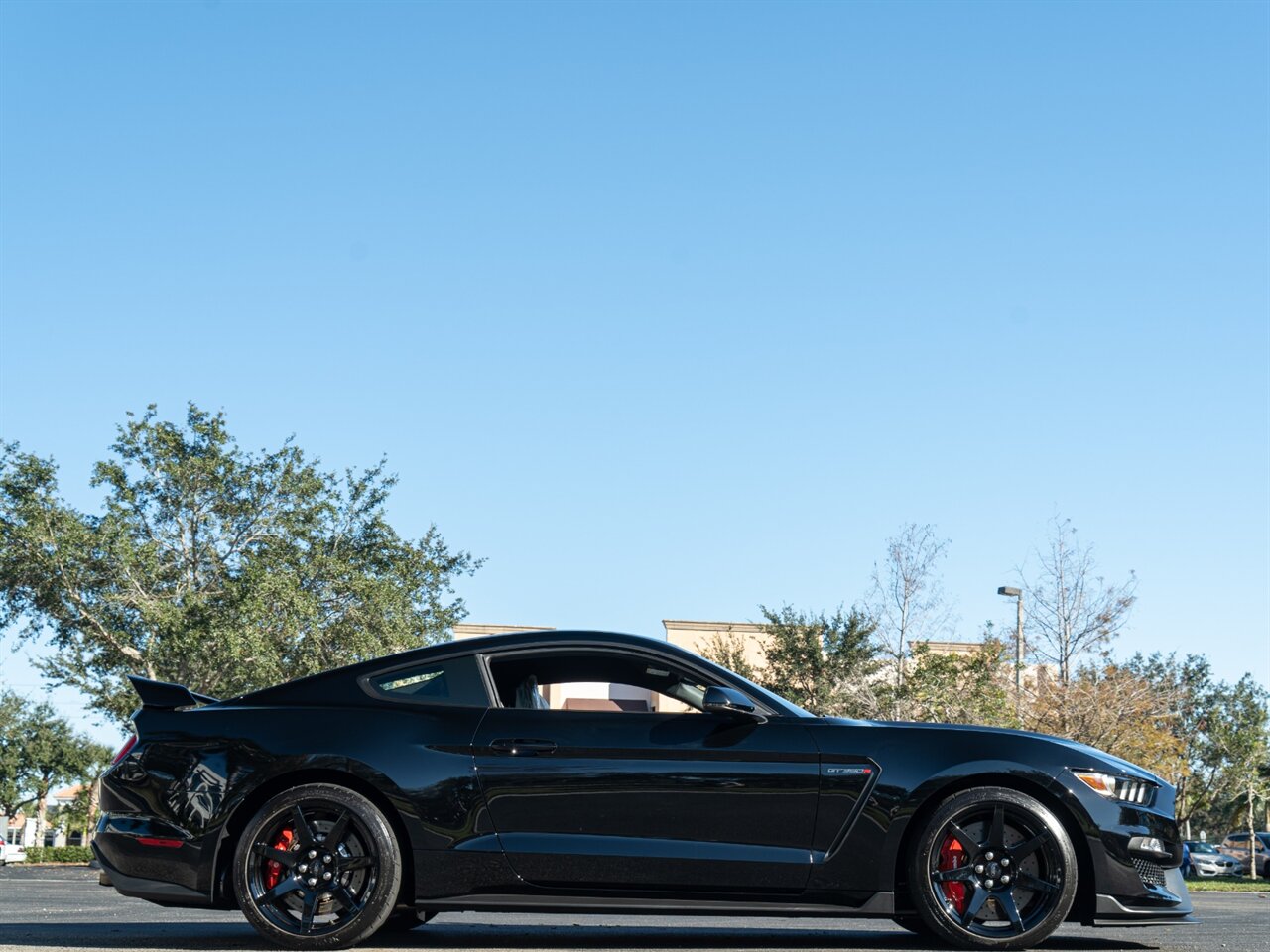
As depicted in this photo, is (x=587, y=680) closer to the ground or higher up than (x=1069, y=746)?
higher up

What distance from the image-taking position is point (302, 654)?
31734 millimetres

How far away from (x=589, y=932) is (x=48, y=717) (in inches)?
2939

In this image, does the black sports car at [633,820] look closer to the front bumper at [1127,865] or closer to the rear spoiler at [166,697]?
the front bumper at [1127,865]

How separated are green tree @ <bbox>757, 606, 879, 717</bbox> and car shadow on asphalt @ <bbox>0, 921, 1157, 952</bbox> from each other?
25.5 meters

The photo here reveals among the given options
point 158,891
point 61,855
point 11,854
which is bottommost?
point 11,854

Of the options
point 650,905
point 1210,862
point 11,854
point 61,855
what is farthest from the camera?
point 1210,862

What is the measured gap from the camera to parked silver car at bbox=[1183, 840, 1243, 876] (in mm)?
51541

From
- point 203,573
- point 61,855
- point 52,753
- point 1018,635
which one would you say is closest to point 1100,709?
point 1018,635

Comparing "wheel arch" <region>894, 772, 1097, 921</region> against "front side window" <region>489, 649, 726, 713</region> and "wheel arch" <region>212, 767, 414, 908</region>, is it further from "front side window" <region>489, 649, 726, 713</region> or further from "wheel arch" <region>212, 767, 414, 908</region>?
"wheel arch" <region>212, 767, 414, 908</region>

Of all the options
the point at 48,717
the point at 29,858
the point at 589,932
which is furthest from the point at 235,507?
the point at 48,717

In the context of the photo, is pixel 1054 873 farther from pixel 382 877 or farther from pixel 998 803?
pixel 382 877

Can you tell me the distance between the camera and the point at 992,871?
558 cm

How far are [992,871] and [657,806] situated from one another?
145cm

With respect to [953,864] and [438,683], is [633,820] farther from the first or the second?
[953,864]
